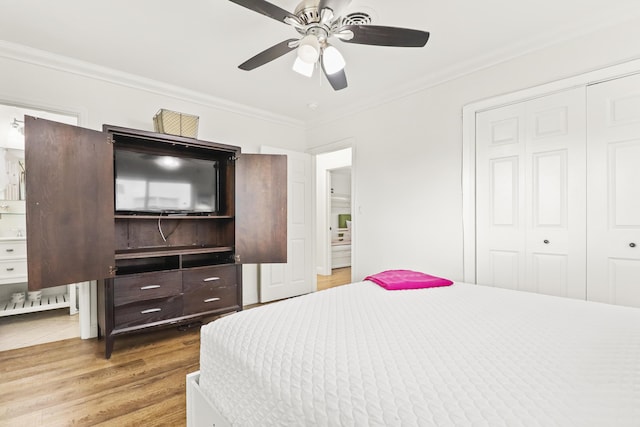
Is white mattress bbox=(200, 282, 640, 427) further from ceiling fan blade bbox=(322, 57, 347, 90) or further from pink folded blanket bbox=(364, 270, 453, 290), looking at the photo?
ceiling fan blade bbox=(322, 57, 347, 90)

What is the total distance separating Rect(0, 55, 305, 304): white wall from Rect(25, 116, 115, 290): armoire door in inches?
28.4

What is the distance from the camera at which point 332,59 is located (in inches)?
75.3

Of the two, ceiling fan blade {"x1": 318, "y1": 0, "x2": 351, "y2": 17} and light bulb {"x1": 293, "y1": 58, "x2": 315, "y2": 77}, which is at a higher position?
ceiling fan blade {"x1": 318, "y1": 0, "x2": 351, "y2": 17}

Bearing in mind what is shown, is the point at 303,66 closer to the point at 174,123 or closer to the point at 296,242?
the point at 174,123

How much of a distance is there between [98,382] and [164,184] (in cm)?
169

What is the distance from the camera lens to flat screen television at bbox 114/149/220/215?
9.05ft

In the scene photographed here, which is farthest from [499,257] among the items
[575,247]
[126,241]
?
[126,241]

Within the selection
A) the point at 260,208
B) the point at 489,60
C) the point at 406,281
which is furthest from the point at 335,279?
the point at 489,60

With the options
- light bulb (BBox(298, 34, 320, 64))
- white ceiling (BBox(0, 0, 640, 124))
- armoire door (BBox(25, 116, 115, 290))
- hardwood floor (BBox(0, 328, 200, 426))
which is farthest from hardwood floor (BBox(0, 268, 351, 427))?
white ceiling (BBox(0, 0, 640, 124))

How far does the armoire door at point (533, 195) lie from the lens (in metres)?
2.26

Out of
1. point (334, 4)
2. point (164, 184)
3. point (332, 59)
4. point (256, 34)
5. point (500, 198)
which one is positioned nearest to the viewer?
point (334, 4)

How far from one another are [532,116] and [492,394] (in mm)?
2432

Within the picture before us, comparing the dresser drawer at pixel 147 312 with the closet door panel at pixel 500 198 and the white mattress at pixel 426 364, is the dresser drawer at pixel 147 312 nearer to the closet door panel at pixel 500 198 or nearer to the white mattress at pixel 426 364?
the white mattress at pixel 426 364

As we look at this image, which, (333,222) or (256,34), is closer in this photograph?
(256,34)
